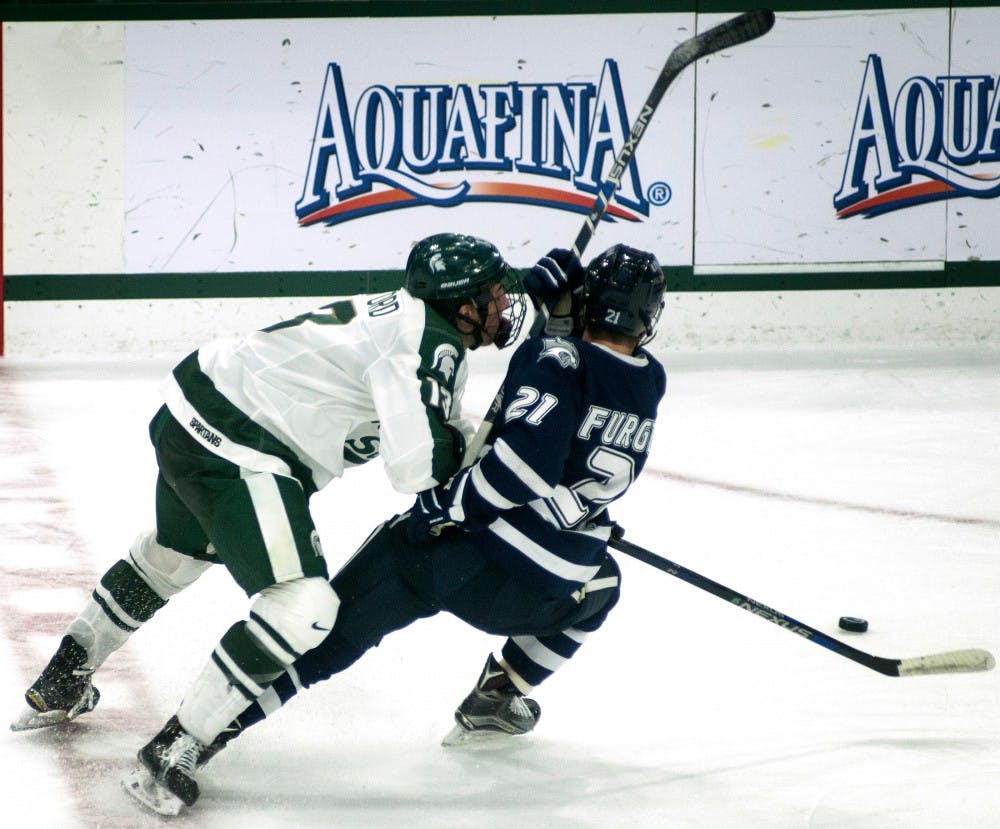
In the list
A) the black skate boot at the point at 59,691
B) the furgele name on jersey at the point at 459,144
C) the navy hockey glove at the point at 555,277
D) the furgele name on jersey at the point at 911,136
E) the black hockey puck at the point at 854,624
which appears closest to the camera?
the navy hockey glove at the point at 555,277

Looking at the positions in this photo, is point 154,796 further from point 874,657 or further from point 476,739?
point 874,657

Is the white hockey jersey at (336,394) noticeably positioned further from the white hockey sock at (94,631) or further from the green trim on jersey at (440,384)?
the white hockey sock at (94,631)

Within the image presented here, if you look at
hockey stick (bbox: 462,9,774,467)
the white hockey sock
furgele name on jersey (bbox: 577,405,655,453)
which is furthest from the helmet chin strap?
the white hockey sock

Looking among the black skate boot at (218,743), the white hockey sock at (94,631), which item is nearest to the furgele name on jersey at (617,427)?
the black skate boot at (218,743)

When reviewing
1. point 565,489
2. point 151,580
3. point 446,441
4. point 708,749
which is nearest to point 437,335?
point 446,441

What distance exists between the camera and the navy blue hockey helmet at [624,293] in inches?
84.7

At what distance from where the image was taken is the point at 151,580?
94.7 inches

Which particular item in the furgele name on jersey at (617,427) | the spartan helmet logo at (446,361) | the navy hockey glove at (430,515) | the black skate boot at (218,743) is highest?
the spartan helmet logo at (446,361)

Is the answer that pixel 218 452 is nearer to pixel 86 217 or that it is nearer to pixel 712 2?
pixel 86 217

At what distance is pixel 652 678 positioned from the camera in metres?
2.71

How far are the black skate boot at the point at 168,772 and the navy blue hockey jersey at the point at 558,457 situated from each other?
0.51 metres

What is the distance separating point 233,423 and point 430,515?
329 mm

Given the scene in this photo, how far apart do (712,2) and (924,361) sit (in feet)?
6.81

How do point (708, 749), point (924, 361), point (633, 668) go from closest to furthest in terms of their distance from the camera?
point (708, 749)
point (633, 668)
point (924, 361)
